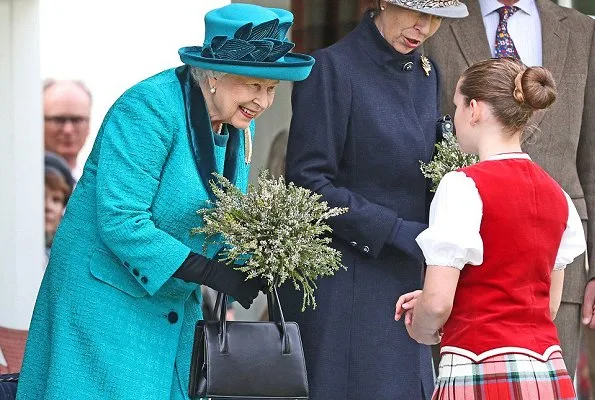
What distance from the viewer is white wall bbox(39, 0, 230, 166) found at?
6.18 m

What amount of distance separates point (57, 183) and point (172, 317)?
8.58 ft

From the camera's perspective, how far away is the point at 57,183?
6.36m

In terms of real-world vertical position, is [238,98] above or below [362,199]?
above

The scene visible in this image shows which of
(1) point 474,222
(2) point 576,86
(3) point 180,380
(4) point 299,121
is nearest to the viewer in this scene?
(1) point 474,222

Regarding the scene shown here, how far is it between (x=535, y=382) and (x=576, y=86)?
1.87m

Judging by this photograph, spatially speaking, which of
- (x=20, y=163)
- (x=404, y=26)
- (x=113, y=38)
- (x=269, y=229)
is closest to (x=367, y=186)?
(x=404, y=26)

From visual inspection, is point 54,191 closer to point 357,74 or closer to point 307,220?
point 357,74

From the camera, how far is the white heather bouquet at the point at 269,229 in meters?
3.72

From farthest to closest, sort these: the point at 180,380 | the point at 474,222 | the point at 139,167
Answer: the point at 180,380
the point at 139,167
the point at 474,222

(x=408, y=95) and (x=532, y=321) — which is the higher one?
(x=408, y=95)

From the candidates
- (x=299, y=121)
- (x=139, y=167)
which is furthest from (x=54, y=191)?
(x=139, y=167)

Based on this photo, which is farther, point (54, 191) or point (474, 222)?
point (54, 191)

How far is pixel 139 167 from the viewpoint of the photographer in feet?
12.2

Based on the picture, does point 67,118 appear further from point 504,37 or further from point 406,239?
point 406,239
